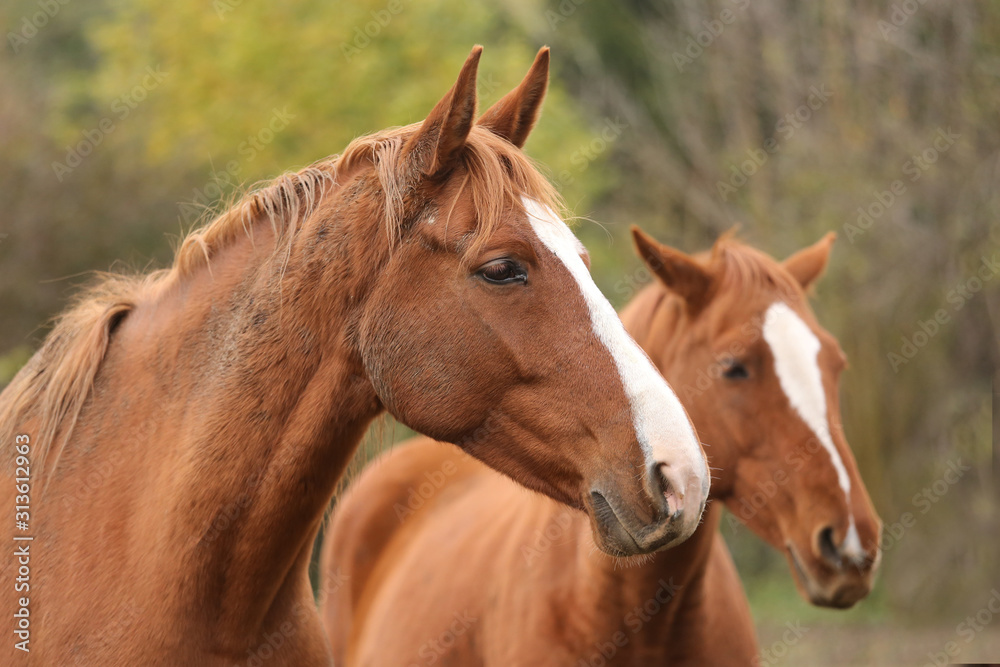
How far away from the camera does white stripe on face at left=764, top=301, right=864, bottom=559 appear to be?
3.33 metres

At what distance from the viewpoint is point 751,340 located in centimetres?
349

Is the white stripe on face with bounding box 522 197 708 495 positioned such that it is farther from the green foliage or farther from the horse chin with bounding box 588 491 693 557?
the green foliage

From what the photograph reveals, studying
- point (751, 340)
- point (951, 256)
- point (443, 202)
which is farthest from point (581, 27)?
point (443, 202)

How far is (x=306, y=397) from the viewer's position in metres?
2.32

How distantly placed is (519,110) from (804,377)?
164 cm

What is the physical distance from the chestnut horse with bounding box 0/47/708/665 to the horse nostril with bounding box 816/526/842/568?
157cm

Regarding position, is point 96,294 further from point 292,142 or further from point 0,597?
point 292,142

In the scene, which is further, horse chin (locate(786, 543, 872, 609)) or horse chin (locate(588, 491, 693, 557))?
horse chin (locate(786, 543, 872, 609))

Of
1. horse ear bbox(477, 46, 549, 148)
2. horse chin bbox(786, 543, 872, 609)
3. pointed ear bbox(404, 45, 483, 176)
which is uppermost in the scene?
pointed ear bbox(404, 45, 483, 176)

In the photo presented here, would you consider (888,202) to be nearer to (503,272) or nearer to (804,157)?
(804,157)

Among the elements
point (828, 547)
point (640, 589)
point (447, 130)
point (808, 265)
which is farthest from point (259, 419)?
point (808, 265)

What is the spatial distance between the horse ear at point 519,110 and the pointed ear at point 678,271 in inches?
44.2

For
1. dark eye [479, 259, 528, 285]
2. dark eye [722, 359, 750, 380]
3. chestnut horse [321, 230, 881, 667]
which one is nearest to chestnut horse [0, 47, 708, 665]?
dark eye [479, 259, 528, 285]

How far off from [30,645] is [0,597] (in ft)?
0.52
